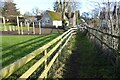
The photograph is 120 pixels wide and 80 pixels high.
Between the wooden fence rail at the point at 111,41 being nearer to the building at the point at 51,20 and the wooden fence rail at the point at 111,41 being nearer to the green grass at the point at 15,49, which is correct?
the green grass at the point at 15,49

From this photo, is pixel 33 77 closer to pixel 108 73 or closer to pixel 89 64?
pixel 108 73

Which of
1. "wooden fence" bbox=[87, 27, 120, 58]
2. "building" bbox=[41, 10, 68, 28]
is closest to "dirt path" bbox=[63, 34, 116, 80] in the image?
"wooden fence" bbox=[87, 27, 120, 58]

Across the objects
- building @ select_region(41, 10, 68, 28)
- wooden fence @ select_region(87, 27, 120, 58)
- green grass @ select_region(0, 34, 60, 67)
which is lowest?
green grass @ select_region(0, 34, 60, 67)

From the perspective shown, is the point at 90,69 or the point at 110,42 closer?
the point at 90,69

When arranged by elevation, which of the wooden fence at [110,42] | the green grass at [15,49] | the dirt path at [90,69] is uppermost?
the wooden fence at [110,42]

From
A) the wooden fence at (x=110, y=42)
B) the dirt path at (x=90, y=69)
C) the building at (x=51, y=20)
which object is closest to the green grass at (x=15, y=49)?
the dirt path at (x=90, y=69)

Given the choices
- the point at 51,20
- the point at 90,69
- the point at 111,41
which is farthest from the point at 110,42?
the point at 51,20

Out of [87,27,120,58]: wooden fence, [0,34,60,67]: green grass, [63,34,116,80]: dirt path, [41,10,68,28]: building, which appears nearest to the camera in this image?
[63,34,116,80]: dirt path

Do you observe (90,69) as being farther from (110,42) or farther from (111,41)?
(110,42)

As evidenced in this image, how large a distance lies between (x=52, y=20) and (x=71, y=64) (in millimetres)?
61607

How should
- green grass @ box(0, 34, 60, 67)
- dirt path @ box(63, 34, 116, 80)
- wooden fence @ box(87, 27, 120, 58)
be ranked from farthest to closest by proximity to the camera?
green grass @ box(0, 34, 60, 67), wooden fence @ box(87, 27, 120, 58), dirt path @ box(63, 34, 116, 80)

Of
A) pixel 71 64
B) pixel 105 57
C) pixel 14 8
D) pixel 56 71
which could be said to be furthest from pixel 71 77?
pixel 14 8

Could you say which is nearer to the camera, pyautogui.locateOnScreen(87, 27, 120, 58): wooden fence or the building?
pyautogui.locateOnScreen(87, 27, 120, 58): wooden fence

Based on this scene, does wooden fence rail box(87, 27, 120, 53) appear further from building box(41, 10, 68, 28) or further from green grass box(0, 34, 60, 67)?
building box(41, 10, 68, 28)
